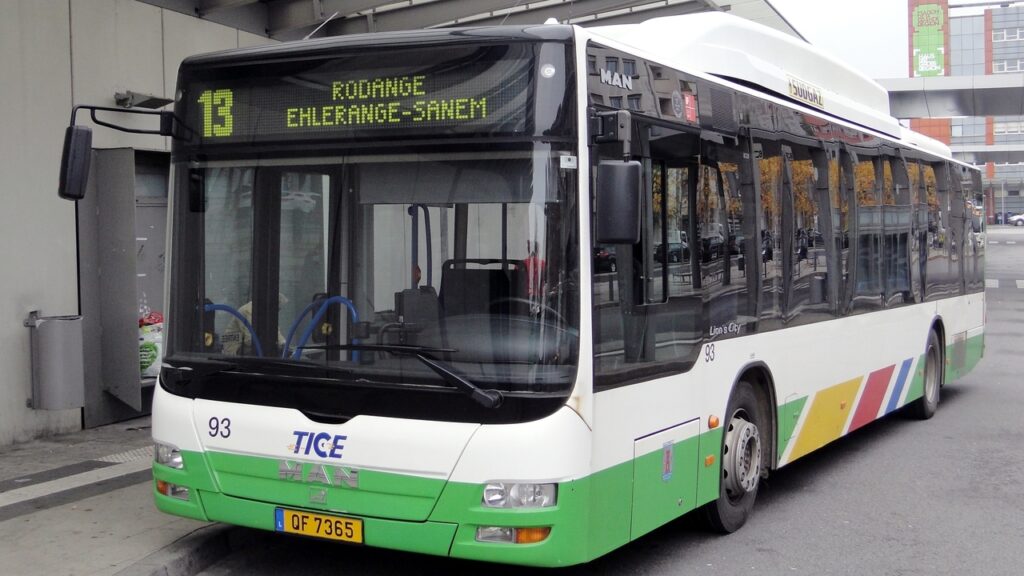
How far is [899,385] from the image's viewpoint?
10.9 m

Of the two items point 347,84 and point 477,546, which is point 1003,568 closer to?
point 477,546

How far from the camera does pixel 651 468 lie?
19.9 ft

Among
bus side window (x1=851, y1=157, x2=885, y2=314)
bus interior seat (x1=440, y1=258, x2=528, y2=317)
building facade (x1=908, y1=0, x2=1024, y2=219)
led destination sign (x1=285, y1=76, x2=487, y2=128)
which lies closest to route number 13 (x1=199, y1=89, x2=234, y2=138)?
led destination sign (x1=285, y1=76, x2=487, y2=128)

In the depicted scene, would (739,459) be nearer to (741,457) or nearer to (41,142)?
(741,457)

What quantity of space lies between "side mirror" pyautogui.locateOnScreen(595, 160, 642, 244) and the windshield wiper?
85cm

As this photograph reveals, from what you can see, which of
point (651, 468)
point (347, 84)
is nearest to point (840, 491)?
point (651, 468)

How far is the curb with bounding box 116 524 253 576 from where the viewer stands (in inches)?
241

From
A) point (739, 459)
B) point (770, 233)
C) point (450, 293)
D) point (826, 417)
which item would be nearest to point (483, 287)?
point (450, 293)

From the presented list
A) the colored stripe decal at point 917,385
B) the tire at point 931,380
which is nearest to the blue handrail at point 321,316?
the colored stripe decal at point 917,385

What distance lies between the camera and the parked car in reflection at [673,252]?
6108mm

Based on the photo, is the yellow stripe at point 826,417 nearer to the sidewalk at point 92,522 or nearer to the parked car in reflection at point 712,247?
the parked car in reflection at point 712,247

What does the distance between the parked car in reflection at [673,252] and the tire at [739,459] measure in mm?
1101

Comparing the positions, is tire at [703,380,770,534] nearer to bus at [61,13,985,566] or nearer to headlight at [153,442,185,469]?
bus at [61,13,985,566]

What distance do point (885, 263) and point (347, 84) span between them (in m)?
6.11
